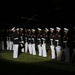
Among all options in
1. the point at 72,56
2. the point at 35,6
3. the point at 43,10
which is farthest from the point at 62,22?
the point at 72,56

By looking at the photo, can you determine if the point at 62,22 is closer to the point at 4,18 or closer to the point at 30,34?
the point at 30,34

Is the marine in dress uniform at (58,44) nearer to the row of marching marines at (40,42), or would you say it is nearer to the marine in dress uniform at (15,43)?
the row of marching marines at (40,42)

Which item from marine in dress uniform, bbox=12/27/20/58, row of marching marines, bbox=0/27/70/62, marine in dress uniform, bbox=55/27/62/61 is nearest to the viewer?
marine in dress uniform, bbox=55/27/62/61

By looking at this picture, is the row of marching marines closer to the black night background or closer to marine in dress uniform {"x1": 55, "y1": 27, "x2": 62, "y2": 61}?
marine in dress uniform {"x1": 55, "y1": 27, "x2": 62, "y2": 61}

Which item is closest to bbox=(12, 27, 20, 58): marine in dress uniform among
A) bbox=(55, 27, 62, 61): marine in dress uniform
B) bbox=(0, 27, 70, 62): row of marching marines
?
bbox=(0, 27, 70, 62): row of marching marines

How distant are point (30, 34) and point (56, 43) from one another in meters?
3.80

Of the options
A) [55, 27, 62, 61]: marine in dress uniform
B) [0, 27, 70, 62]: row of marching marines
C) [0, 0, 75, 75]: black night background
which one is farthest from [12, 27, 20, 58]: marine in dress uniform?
[0, 0, 75, 75]: black night background

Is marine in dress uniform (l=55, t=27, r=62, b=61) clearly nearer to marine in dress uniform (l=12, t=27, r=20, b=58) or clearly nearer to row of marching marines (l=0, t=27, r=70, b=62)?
row of marching marines (l=0, t=27, r=70, b=62)

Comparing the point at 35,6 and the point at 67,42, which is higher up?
the point at 35,6

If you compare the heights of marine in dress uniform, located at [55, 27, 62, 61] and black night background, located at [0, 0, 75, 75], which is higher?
black night background, located at [0, 0, 75, 75]

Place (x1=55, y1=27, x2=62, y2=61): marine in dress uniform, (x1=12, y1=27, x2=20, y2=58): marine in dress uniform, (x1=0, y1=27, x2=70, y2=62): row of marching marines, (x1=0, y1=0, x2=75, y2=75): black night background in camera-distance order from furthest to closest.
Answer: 1. (x1=0, y1=0, x2=75, y2=75): black night background
2. (x1=12, y1=27, x2=20, y2=58): marine in dress uniform
3. (x1=0, y1=27, x2=70, y2=62): row of marching marines
4. (x1=55, y1=27, x2=62, y2=61): marine in dress uniform

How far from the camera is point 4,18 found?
3522 centimetres

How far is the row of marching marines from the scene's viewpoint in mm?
18466

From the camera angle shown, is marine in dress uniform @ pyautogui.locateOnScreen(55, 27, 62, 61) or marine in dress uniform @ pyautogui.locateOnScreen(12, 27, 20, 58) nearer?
marine in dress uniform @ pyautogui.locateOnScreen(55, 27, 62, 61)
